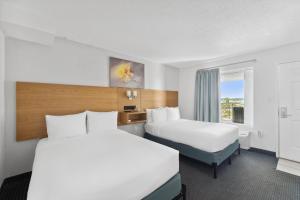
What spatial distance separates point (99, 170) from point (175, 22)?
6.96 feet

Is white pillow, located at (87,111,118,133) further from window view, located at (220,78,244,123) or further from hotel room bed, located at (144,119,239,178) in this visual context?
window view, located at (220,78,244,123)

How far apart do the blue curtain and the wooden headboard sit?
233cm

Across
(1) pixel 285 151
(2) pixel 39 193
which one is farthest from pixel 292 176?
(2) pixel 39 193

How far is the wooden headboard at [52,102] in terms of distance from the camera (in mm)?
2145

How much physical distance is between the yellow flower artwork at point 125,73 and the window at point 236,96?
2452 mm

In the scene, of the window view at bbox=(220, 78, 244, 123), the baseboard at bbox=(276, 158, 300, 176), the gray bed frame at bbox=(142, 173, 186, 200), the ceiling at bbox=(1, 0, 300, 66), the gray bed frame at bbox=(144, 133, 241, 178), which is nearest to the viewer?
the gray bed frame at bbox=(142, 173, 186, 200)

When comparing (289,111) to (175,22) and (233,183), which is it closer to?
(233,183)

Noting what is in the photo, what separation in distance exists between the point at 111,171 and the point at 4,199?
5.72 ft

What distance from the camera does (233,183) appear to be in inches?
82.3

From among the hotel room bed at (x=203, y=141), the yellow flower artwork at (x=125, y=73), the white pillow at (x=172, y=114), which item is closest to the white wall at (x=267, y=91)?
the hotel room bed at (x=203, y=141)

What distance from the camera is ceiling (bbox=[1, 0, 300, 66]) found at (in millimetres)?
1622

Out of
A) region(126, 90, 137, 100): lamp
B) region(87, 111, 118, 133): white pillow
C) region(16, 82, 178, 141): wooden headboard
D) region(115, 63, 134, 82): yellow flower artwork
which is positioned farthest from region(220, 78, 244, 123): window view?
region(87, 111, 118, 133): white pillow

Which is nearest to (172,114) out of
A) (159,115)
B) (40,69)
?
(159,115)

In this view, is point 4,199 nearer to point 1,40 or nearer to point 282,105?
point 1,40
